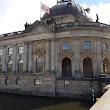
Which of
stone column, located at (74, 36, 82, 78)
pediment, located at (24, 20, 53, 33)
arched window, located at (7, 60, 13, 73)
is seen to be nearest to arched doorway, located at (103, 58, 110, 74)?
stone column, located at (74, 36, 82, 78)

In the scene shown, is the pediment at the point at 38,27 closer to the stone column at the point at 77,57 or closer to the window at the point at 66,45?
the window at the point at 66,45

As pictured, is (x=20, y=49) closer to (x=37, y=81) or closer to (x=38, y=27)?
(x=38, y=27)

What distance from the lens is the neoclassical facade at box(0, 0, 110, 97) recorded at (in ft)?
120

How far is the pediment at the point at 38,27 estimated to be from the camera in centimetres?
3965

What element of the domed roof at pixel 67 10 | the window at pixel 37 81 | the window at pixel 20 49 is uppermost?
the domed roof at pixel 67 10

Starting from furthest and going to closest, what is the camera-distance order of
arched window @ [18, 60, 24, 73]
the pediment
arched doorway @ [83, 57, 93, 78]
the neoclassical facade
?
arched window @ [18, 60, 24, 73] < the pediment < arched doorway @ [83, 57, 93, 78] < the neoclassical facade

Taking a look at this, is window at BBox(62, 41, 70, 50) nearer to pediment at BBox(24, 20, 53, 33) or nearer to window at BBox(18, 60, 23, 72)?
pediment at BBox(24, 20, 53, 33)

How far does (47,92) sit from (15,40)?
15615mm

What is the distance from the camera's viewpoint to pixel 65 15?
4641 centimetres

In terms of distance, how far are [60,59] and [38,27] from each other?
880cm

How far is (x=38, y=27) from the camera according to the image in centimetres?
4100

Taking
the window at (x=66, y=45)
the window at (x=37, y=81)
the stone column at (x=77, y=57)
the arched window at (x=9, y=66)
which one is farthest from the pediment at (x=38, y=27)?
the window at (x=37, y=81)

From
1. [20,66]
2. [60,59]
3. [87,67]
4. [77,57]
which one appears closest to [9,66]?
[20,66]

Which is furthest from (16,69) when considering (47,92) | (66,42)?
(66,42)
